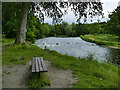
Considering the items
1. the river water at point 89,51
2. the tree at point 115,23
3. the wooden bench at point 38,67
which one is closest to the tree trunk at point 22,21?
the river water at point 89,51

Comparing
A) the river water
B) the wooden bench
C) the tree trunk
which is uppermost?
the tree trunk

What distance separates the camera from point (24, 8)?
12547 millimetres

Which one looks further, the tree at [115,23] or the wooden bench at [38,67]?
the tree at [115,23]

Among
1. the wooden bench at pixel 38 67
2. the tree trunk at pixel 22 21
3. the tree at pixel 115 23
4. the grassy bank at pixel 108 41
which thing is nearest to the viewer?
the wooden bench at pixel 38 67

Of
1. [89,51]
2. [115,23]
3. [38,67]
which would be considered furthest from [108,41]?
[38,67]

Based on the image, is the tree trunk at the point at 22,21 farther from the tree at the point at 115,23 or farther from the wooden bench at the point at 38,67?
the tree at the point at 115,23

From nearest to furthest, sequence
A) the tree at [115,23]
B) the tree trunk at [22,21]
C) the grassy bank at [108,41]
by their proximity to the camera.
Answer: the tree trunk at [22,21], the tree at [115,23], the grassy bank at [108,41]

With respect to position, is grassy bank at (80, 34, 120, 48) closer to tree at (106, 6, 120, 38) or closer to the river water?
the river water

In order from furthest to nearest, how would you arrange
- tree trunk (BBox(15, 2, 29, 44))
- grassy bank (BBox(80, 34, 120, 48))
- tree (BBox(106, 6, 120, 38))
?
grassy bank (BBox(80, 34, 120, 48))
tree (BBox(106, 6, 120, 38))
tree trunk (BBox(15, 2, 29, 44))

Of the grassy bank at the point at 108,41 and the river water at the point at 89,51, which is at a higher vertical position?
the grassy bank at the point at 108,41

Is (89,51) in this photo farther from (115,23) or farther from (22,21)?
(22,21)

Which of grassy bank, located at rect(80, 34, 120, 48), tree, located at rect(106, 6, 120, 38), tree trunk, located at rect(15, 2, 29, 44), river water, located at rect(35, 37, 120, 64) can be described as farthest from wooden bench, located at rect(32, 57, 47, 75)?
grassy bank, located at rect(80, 34, 120, 48)

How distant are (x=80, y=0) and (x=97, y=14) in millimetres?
2490

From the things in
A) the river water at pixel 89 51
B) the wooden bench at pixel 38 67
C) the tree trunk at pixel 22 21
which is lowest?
the river water at pixel 89 51
